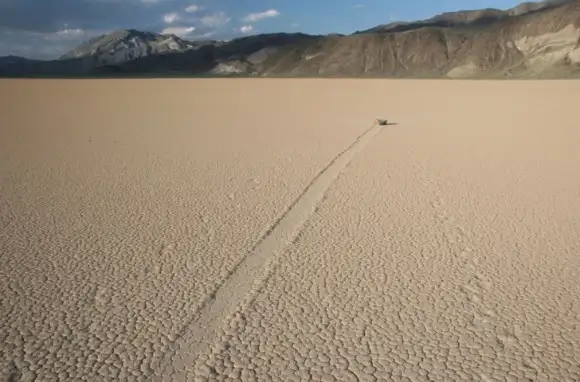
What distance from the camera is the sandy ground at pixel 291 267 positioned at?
3449 millimetres

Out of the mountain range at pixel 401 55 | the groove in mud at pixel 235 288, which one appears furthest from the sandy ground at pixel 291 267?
the mountain range at pixel 401 55

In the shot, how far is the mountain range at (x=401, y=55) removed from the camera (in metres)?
94.1

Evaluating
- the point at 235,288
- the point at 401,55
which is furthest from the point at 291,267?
the point at 401,55

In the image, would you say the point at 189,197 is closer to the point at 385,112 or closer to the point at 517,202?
the point at 517,202

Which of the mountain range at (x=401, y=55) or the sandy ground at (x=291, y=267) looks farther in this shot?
the mountain range at (x=401, y=55)

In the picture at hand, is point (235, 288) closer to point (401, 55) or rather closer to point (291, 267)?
point (291, 267)

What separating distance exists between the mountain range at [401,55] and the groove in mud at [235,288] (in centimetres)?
8774

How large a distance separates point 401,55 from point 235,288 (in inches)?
4823

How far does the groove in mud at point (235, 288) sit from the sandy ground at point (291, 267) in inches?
0.7

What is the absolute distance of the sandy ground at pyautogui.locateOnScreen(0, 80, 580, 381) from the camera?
345cm

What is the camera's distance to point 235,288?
455 centimetres

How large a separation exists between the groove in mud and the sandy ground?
0.06 feet

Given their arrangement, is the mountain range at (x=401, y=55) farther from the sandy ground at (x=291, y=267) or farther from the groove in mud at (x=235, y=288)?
the groove in mud at (x=235, y=288)

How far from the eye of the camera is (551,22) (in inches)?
3839
